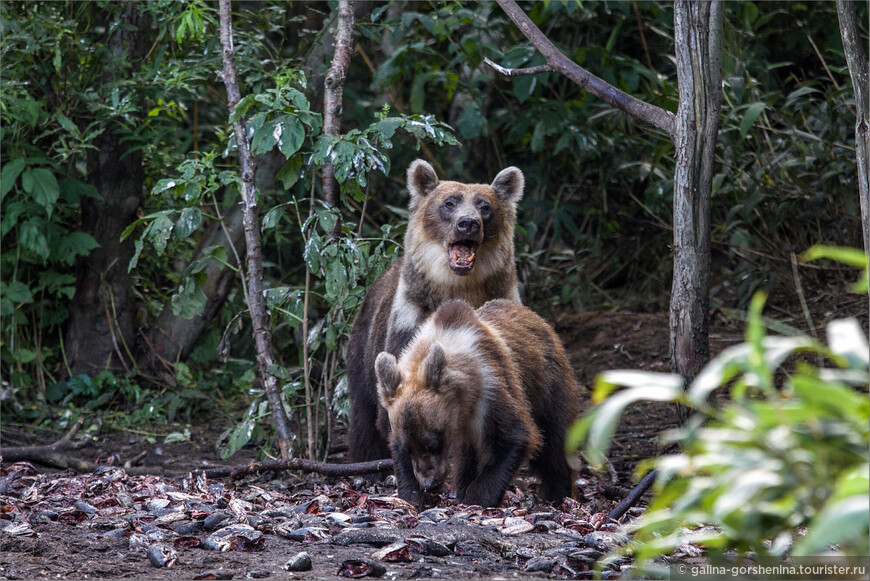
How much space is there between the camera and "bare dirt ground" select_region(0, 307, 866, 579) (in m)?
3.59

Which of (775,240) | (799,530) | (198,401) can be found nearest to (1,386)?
(198,401)

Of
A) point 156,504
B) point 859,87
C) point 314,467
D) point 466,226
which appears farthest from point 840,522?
point 466,226

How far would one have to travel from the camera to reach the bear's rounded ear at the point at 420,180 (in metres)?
6.50

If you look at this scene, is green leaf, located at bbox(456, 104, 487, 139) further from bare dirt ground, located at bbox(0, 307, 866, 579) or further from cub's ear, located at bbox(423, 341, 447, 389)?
cub's ear, located at bbox(423, 341, 447, 389)

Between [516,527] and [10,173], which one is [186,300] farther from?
[516,527]

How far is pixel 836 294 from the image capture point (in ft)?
26.8

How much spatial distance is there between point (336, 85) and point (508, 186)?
4.40 feet

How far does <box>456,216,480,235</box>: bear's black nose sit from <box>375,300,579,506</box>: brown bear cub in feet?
1.98

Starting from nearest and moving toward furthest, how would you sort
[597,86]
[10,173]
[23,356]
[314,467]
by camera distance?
[597,86]
[314,467]
[10,173]
[23,356]

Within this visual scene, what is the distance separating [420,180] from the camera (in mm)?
6531

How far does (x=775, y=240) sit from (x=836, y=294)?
31.0 inches

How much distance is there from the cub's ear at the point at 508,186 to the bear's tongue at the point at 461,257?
564 mm

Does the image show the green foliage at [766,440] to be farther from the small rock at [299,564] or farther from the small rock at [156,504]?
the small rock at [156,504]

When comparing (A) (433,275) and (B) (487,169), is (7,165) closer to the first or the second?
(A) (433,275)
